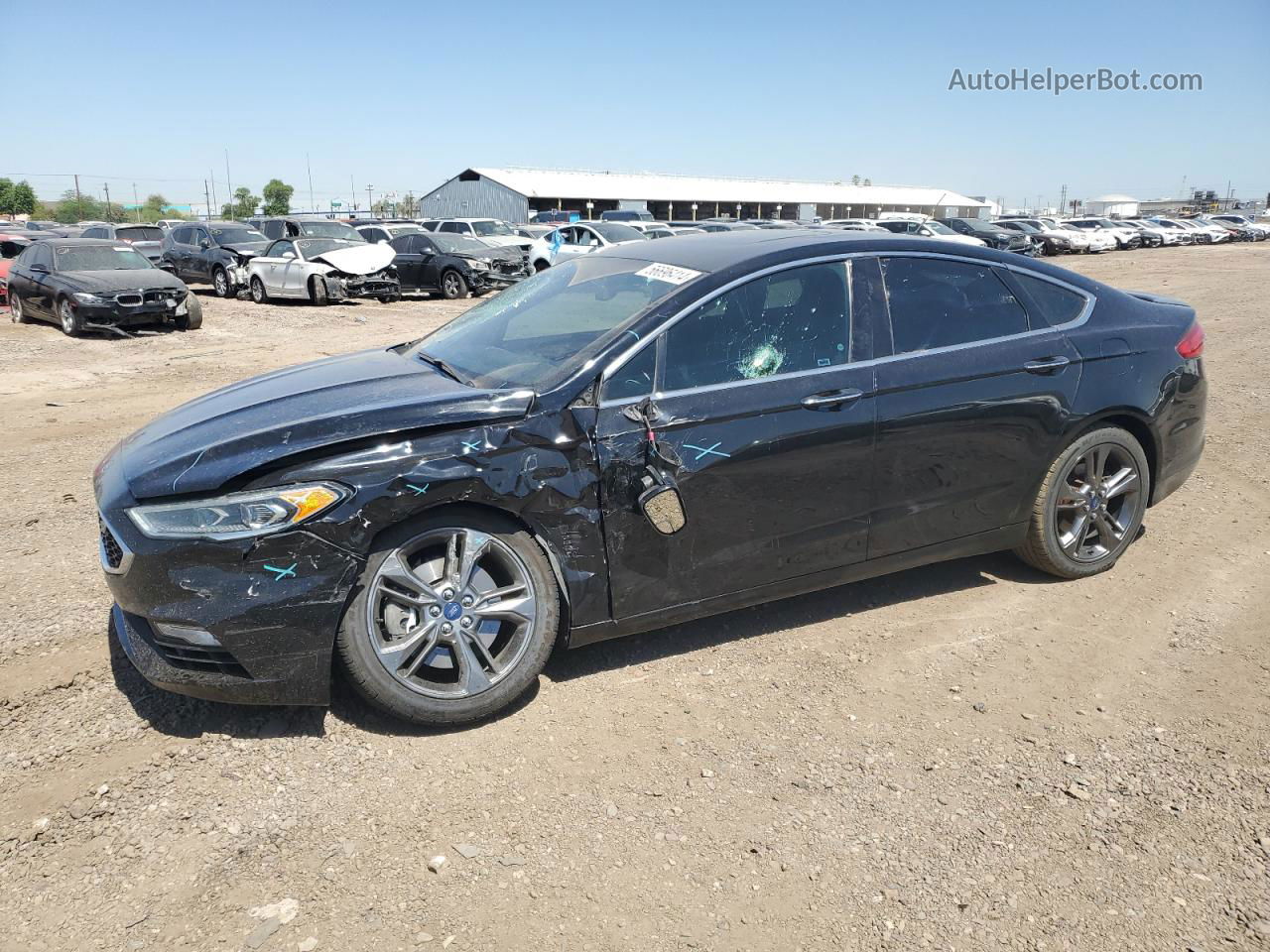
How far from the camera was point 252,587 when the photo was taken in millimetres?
3057

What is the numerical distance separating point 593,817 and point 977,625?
7.02 feet

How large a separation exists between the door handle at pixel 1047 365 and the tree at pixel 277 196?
100074 mm

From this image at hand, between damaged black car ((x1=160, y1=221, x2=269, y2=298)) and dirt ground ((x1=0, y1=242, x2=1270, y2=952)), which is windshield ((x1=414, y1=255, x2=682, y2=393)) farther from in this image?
damaged black car ((x1=160, y1=221, x2=269, y2=298))

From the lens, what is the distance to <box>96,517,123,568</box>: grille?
323cm

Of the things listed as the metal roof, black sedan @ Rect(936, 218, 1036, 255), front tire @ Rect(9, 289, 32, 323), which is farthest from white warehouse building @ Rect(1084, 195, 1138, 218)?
front tire @ Rect(9, 289, 32, 323)

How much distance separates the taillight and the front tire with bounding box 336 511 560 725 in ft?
11.4

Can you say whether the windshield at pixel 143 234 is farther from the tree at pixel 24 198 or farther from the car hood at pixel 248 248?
the tree at pixel 24 198

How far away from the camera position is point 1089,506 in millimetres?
4578

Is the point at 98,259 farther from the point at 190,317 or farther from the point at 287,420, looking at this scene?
the point at 287,420

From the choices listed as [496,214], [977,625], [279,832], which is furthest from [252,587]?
[496,214]

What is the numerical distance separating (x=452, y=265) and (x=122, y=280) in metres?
7.76

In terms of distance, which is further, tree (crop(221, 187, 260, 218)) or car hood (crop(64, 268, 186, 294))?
tree (crop(221, 187, 260, 218))

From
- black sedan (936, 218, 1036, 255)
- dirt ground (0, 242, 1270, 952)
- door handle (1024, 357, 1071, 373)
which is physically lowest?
dirt ground (0, 242, 1270, 952)

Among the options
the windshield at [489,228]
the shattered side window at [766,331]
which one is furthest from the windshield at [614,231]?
the shattered side window at [766,331]
